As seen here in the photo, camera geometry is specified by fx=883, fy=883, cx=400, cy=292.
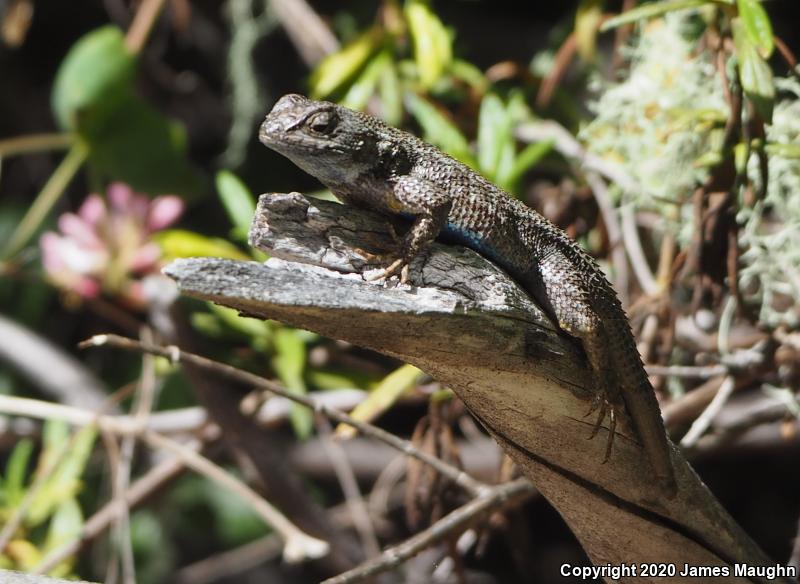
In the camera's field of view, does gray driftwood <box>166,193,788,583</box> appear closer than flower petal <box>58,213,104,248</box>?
Yes

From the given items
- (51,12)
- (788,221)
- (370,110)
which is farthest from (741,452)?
(51,12)

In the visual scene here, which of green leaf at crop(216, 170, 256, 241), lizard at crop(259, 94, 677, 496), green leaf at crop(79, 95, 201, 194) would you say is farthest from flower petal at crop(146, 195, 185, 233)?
lizard at crop(259, 94, 677, 496)

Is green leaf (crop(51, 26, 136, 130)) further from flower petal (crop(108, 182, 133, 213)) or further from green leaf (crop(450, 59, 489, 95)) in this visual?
green leaf (crop(450, 59, 489, 95))

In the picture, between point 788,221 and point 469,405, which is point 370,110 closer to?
point 788,221

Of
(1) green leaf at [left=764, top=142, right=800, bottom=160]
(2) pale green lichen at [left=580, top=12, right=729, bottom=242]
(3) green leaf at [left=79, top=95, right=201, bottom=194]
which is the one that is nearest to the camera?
(1) green leaf at [left=764, top=142, right=800, bottom=160]

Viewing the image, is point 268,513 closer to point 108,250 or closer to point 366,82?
point 108,250

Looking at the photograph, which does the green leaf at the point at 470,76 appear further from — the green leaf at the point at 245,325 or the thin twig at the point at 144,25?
the thin twig at the point at 144,25

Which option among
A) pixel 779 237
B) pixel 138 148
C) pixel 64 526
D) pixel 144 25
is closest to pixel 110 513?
pixel 64 526
